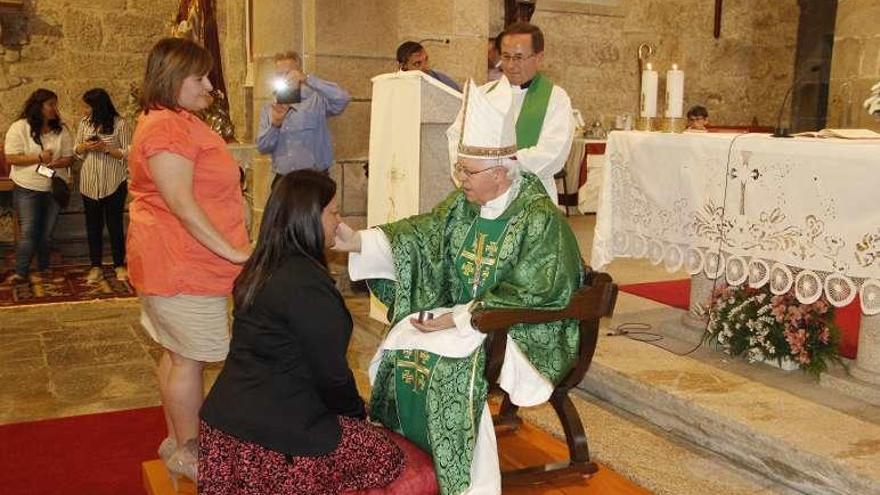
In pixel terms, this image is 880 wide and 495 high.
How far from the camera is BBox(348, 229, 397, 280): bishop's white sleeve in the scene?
289 centimetres

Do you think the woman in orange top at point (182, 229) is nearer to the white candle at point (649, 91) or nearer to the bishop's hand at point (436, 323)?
the bishop's hand at point (436, 323)

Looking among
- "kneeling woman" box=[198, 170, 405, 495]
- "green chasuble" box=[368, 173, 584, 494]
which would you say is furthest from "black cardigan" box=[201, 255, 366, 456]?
"green chasuble" box=[368, 173, 584, 494]

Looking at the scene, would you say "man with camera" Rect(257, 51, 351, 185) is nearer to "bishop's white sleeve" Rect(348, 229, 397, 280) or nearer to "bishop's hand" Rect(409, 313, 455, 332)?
"bishop's white sleeve" Rect(348, 229, 397, 280)

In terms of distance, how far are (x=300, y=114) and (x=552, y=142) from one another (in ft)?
6.18

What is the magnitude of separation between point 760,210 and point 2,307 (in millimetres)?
4865

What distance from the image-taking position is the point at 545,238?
2715 millimetres

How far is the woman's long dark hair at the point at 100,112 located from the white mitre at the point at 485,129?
483 centimetres

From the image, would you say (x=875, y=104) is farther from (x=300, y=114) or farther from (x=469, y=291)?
(x=300, y=114)

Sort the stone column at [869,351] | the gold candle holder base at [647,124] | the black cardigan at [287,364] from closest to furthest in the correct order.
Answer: the black cardigan at [287,364] < the stone column at [869,351] < the gold candle holder base at [647,124]

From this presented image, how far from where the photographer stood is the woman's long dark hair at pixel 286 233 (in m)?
2.23

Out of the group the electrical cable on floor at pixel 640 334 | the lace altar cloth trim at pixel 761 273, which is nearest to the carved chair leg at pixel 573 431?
the lace altar cloth trim at pixel 761 273

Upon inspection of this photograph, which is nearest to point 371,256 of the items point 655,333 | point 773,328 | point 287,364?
point 287,364

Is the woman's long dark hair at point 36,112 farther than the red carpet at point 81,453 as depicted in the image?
Yes

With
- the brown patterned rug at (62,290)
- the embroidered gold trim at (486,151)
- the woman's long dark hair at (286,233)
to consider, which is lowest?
the brown patterned rug at (62,290)
